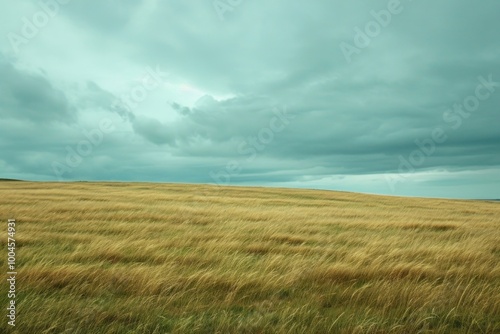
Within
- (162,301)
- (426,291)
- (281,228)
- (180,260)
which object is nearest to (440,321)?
(426,291)

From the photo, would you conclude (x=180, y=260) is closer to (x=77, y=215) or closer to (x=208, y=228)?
(x=208, y=228)

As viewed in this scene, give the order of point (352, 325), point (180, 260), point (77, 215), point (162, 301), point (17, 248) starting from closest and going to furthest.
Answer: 1. point (352, 325)
2. point (162, 301)
3. point (180, 260)
4. point (17, 248)
5. point (77, 215)

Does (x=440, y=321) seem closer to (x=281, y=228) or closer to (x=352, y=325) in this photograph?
(x=352, y=325)

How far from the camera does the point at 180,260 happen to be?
6.97 m

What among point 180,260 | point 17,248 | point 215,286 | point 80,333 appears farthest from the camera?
point 17,248

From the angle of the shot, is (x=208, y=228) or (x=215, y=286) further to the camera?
(x=208, y=228)

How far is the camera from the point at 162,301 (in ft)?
15.3

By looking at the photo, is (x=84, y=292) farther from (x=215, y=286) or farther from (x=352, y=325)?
(x=352, y=325)

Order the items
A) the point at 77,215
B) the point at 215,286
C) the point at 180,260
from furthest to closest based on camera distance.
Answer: the point at 77,215
the point at 180,260
the point at 215,286

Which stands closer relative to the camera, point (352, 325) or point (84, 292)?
point (352, 325)

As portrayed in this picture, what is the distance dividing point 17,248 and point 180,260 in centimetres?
405

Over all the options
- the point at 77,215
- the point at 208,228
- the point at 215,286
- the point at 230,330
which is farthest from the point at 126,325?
the point at 77,215

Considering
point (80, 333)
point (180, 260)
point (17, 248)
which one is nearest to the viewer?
point (80, 333)

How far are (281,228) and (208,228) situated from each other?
265 cm
